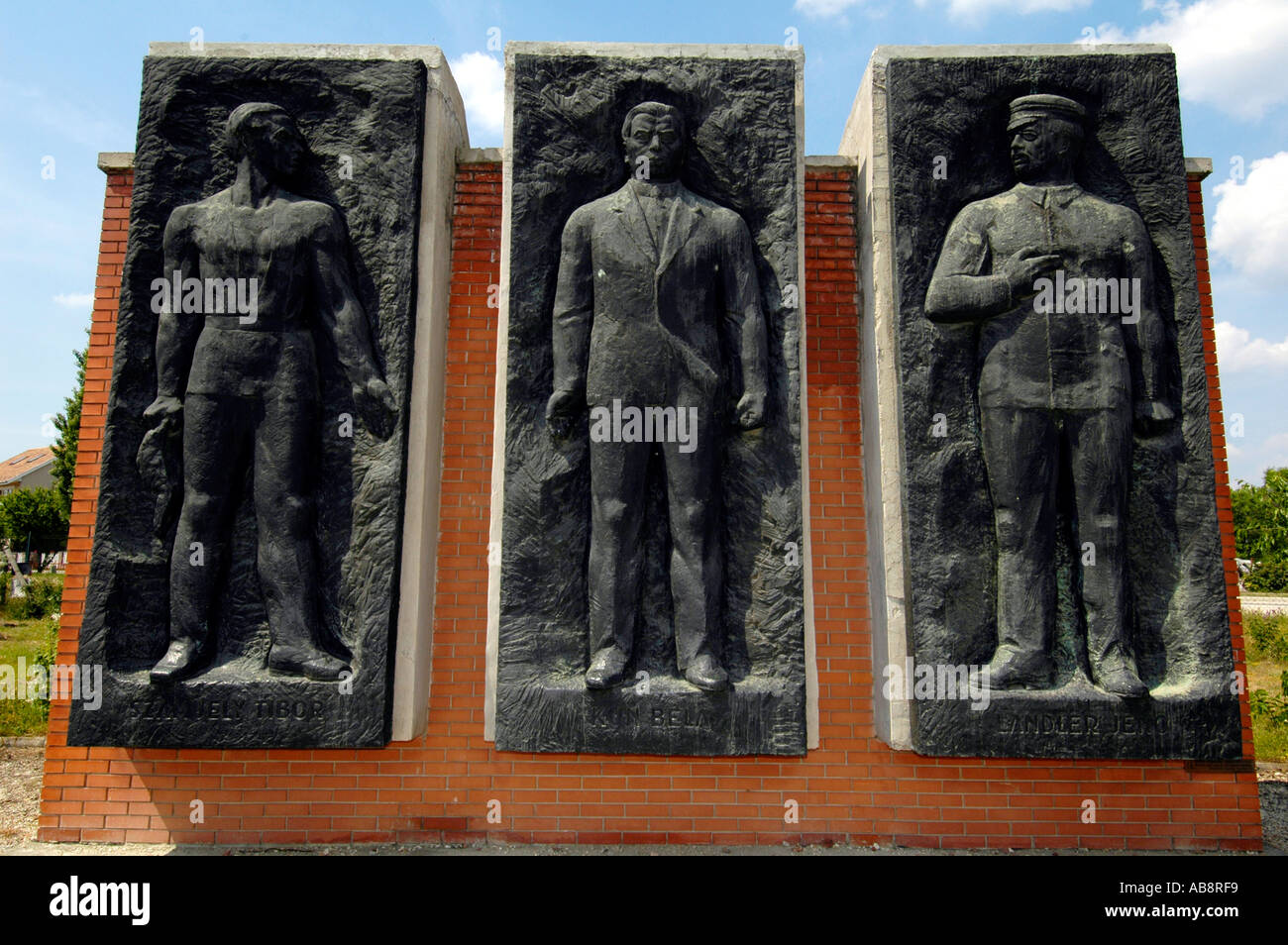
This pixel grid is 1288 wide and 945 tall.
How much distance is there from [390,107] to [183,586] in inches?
110

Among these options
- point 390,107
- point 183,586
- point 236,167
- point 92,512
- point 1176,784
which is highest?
point 390,107

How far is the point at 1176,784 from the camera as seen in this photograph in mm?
4426

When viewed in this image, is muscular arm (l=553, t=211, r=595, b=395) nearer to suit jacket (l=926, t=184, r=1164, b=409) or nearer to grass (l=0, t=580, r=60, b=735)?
suit jacket (l=926, t=184, r=1164, b=409)

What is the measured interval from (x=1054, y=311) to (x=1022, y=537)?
1.19 m

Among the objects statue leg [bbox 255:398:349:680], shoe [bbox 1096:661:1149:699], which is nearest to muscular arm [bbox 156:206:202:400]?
statue leg [bbox 255:398:349:680]

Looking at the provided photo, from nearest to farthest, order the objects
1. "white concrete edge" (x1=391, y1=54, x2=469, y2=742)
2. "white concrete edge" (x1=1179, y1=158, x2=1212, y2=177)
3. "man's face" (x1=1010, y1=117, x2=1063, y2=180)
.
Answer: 1. "white concrete edge" (x1=391, y1=54, x2=469, y2=742)
2. "man's face" (x1=1010, y1=117, x2=1063, y2=180)
3. "white concrete edge" (x1=1179, y1=158, x2=1212, y2=177)

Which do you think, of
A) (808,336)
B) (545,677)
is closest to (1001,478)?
(808,336)

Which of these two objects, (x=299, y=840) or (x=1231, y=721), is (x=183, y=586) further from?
(x=1231, y=721)

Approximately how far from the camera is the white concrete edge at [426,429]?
4277mm

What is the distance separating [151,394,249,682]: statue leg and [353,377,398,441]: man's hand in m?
0.60

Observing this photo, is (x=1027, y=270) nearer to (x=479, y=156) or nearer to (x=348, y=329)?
(x=479, y=156)

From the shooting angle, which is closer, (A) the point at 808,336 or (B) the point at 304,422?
(B) the point at 304,422

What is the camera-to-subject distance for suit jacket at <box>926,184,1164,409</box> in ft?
13.7

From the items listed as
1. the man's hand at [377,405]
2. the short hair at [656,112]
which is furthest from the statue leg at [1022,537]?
the man's hand at [377,405]
